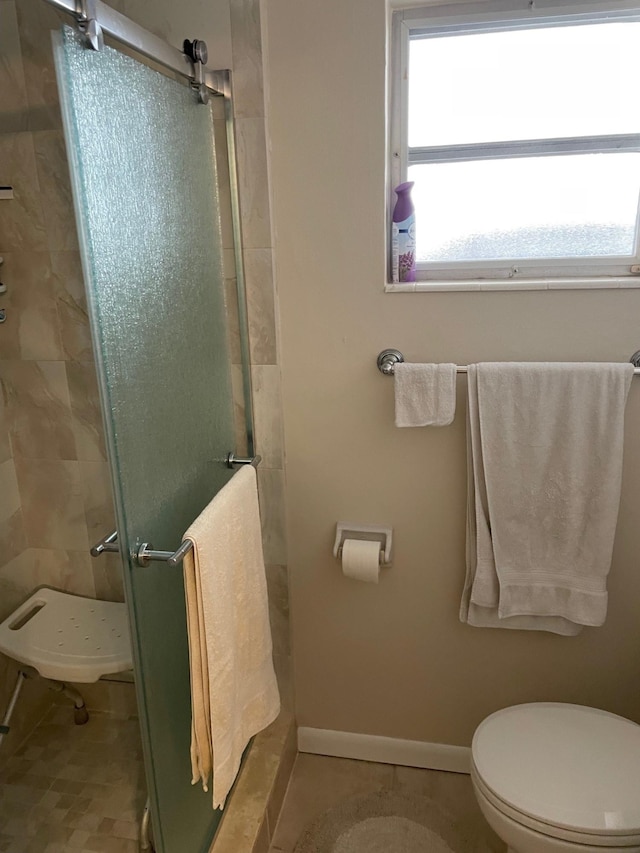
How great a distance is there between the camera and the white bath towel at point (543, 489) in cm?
159

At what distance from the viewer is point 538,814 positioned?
1.35 m

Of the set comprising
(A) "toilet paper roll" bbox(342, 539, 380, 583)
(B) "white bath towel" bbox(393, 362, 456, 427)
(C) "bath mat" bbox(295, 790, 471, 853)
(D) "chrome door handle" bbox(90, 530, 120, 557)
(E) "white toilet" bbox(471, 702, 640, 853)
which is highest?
(B) "white bath towel" bbox(393, 362, 456, 427)

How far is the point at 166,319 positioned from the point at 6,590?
3.86ft

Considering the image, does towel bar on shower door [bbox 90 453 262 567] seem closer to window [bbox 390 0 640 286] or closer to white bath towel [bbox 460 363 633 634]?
white bath towel [bbox 460 363 633 634]

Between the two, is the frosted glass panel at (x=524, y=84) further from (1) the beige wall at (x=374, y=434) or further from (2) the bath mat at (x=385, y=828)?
(2) the bath mat at (x=385, y=828)

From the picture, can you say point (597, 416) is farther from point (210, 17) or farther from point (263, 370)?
point (210, 17)

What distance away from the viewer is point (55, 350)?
1871 millimetres

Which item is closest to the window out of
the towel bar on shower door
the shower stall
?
the shower stall

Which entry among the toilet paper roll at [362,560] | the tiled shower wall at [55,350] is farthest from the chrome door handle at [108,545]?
the toilet paper roll at [362,560]

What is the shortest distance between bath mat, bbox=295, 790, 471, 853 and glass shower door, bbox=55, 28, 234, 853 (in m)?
0.34

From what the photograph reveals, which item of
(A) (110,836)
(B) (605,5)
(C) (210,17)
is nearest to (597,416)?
(B) (605,5)

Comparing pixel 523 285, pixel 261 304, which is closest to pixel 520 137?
pixel 523 285

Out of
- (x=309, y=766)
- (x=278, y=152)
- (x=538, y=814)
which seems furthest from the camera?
(x=309, y=766)

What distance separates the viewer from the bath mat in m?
1.76
